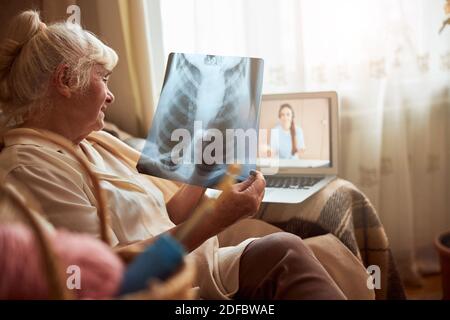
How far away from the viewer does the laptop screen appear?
5.03 ft

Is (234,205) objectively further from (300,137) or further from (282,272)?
(300,137)

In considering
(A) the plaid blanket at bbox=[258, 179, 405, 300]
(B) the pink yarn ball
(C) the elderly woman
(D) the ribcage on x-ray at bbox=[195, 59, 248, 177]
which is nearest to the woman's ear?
(C) the elderly woman

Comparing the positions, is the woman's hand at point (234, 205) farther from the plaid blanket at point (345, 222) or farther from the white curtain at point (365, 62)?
the white curtain at point (365, 62)

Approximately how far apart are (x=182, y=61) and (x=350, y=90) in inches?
34.8

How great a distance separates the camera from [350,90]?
179cm

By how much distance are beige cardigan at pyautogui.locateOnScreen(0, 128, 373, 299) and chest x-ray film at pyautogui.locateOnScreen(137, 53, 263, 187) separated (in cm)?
8

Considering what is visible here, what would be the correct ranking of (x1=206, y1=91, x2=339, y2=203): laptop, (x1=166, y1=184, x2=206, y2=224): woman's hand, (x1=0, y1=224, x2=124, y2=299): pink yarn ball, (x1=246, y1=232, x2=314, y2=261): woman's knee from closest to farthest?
(x1=0, y1=224, x2=124, y2=299): pink yarn ball → (x1=246, y1=232, x2=314, y2=261): woman's knee → (x1=166, y1=184, x2=206, y2=224): woman's hand → (x1=206, y1=91, x2=339, y2=203): laptop

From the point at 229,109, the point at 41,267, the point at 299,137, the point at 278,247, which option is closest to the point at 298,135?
the point at 299,137

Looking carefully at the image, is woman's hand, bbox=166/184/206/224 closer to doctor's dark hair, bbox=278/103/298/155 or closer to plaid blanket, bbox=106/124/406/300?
plaid blanket, bbox=106/124/406/300

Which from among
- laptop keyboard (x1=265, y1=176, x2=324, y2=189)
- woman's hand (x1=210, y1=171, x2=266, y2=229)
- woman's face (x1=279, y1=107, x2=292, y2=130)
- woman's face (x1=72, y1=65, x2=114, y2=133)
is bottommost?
laptop keyboard (x1=265, y1=176, x2=324, y2=189)

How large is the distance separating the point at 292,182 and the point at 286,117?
261 mm

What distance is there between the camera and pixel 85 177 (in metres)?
0.94

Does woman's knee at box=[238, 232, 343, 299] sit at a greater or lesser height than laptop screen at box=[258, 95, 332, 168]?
lesser
